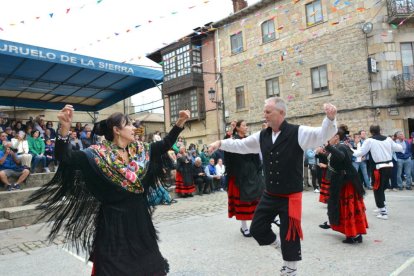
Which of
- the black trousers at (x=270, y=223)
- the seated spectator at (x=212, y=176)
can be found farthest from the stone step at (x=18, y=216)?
the seated spectator at (x=212, y=176)

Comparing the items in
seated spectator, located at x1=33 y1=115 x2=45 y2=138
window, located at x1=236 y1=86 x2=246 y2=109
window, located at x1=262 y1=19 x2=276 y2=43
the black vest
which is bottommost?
the black vest

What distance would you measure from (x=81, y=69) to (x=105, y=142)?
963 cm

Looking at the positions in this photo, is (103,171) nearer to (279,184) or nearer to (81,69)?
(279,184)

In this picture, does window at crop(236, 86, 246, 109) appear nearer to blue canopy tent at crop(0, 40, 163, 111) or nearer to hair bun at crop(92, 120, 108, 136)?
blue canopy tent at crop(0, 40, 163, 111)

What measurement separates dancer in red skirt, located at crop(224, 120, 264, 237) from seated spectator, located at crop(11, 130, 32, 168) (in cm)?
636

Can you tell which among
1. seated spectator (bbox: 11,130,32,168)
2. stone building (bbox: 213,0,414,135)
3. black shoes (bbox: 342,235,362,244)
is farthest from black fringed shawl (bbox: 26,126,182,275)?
stone building (bbox: 213,0,414,135)

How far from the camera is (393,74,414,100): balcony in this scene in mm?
16844

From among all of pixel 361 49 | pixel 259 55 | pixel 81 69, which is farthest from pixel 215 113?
pixel 81 69

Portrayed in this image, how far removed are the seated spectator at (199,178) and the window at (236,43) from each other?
12.9 metres

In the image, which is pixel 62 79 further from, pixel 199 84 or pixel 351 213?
pixel 199 84

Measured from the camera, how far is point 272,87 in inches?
859

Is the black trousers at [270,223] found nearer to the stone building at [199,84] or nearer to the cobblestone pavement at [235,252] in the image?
the cobblestone pavement at [235,252]

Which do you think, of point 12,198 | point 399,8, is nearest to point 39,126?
point 12,198

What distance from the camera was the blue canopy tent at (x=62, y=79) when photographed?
10.3 m
